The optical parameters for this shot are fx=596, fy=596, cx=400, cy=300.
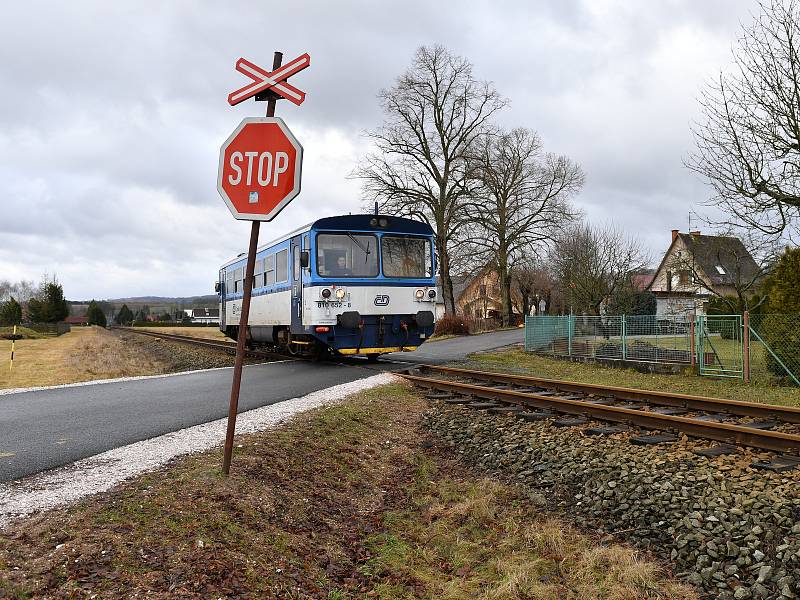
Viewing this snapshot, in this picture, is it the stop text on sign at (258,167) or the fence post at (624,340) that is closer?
the stop text on sign at (258,167)

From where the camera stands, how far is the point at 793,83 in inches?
524

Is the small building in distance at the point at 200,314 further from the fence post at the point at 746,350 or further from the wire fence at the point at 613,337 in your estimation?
the fence post at the point at 746,350

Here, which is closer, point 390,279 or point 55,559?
point 55,559

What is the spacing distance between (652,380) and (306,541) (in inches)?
467

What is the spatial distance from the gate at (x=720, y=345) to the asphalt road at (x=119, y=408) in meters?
7.87

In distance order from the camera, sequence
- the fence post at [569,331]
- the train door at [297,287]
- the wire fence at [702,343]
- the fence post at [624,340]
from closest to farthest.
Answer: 1. the wire fence at [702,343]
2. the train door at [297,287]
3. the fence post at [624,340]
4. the fence post at [569,331]

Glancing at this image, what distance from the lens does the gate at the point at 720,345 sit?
45.2 ft

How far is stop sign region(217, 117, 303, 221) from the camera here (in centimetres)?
473

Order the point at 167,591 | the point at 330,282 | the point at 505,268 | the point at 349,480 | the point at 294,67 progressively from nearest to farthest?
the point at 167,591
the point at 294,67
the point at 349,480
the point at 330,282
the point at 505,268

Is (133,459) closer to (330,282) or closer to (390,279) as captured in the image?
(330,282)

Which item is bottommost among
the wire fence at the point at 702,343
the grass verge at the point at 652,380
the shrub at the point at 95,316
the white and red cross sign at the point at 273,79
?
the grass verge at the point at 652,380

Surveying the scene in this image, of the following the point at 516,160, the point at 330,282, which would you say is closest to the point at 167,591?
the point at 330,282

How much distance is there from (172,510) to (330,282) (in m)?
9.41

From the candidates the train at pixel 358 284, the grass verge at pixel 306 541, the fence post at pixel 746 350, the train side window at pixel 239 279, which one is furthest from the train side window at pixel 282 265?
the fence post at pixel 746 350
